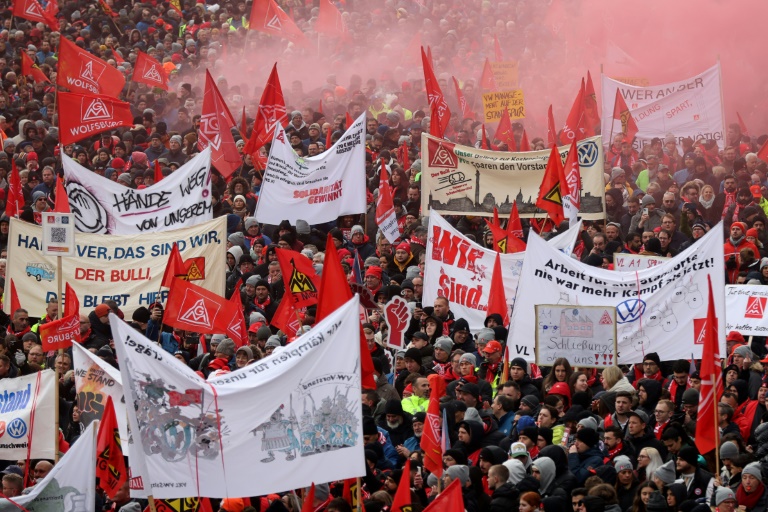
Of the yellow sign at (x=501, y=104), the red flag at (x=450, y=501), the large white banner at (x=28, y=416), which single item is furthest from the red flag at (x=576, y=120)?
the red flag at (x=450, y=501)

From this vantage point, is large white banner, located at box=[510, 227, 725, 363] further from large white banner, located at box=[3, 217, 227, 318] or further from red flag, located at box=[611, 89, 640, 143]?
red flag, located at box=[611, 89, 640, 143]

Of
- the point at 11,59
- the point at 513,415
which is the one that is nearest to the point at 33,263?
the point at 513,415

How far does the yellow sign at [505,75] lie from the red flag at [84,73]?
5464mm

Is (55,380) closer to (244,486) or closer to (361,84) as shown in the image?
(244,486)

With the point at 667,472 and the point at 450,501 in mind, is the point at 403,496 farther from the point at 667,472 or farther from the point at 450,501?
the point at 667,472

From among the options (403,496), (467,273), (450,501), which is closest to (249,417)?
→ (403,496)

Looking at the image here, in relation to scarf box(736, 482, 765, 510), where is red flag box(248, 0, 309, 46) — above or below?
above

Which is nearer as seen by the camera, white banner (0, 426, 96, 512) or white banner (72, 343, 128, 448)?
white banner (0, 426, 96, 512)

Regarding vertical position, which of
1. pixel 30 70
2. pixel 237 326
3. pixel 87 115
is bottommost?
pixel 237 326

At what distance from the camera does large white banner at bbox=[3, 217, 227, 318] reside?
53.5 ft

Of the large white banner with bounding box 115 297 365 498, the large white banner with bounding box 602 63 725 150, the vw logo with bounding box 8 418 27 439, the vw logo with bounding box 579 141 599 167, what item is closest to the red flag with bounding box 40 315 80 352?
the vw logo with bounding box 8 418 27 439

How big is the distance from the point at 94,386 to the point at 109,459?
1.04m

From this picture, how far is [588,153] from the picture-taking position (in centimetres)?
1738

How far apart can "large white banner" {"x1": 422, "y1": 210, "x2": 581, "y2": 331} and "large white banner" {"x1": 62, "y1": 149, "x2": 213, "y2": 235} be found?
3.16 m
